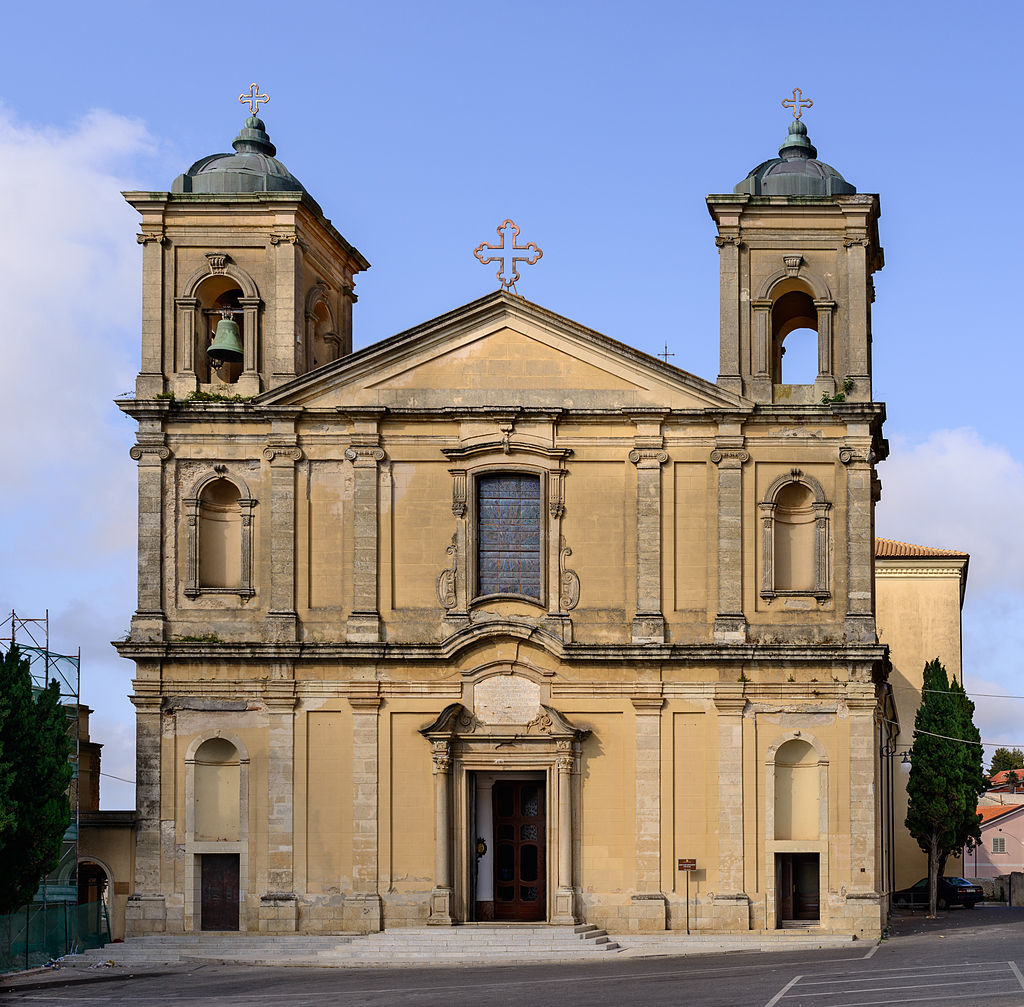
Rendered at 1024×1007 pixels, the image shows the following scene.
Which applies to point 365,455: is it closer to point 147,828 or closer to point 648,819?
point 147,828

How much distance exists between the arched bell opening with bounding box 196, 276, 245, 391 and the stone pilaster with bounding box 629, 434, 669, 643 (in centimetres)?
909

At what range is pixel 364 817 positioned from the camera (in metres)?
37.6

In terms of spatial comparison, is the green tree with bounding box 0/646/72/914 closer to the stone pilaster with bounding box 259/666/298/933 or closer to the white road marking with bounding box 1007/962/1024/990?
the stone pilaster with bounding box 259/666/298/933

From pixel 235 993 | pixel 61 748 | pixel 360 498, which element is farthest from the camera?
pixel 360 498

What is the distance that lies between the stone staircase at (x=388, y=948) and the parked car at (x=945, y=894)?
23359 millimetres

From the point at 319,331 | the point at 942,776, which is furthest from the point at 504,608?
the point at 942,776

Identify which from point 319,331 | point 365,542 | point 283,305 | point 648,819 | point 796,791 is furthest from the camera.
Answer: point 319,331

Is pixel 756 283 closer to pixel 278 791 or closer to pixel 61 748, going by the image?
pixel 278 791

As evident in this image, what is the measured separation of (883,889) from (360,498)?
1428 cm

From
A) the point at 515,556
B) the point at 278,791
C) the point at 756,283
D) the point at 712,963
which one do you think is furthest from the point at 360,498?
the point at 712,963

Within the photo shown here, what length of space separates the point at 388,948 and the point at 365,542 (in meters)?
8.44

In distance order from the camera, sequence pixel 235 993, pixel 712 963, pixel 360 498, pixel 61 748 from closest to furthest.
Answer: pixel 235 993 < pixel 712 963 < pixel 61 748 < pixel 360 498

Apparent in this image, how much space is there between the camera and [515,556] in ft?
127

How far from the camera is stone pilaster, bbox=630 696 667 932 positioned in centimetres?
3691
